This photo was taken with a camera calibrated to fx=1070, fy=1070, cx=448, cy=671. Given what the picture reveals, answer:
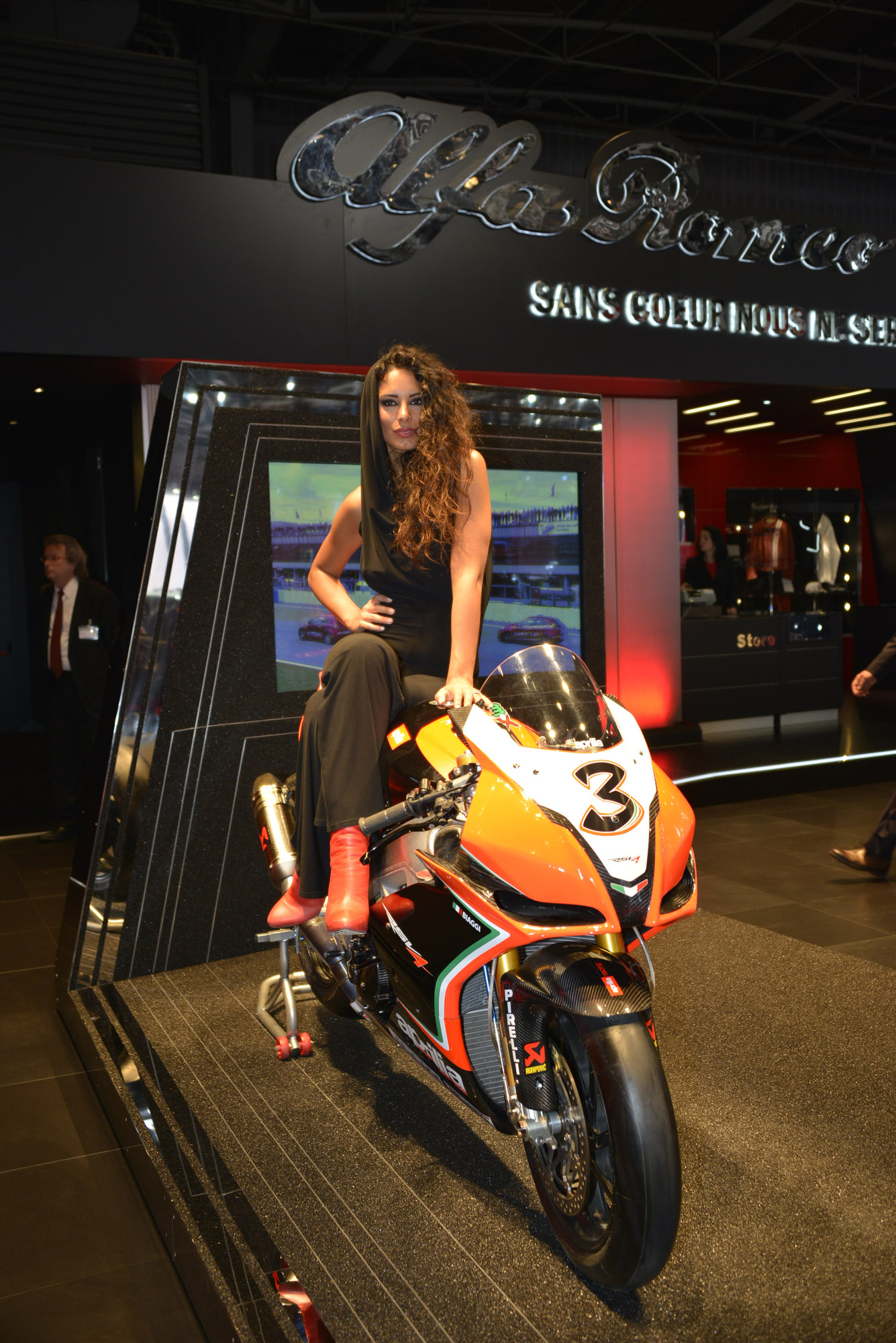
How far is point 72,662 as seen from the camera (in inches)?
230

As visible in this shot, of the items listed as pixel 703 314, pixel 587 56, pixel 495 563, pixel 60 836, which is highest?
pixel 587 56

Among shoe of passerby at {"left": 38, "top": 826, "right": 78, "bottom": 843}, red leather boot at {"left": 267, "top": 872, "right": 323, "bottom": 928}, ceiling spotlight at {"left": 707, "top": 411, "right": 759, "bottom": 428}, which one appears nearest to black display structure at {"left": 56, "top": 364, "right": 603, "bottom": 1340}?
red leather boot at {"left": 267, "top": 872, "right": 323, "bottom": 928}

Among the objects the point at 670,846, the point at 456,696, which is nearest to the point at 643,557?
the point at 456,696

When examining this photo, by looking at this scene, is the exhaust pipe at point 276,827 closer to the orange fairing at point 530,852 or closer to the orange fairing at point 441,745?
the orange fairing at point 441,745

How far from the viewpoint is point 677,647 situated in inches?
345

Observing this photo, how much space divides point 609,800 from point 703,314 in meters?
7.12

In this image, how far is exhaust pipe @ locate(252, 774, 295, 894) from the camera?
2777 mm

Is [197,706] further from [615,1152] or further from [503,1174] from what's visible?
[615,1152]

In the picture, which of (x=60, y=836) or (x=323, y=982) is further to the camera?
(x=60, y=836)

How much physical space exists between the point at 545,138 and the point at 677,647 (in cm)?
539

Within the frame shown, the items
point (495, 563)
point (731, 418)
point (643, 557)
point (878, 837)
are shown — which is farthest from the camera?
point (731, 418)

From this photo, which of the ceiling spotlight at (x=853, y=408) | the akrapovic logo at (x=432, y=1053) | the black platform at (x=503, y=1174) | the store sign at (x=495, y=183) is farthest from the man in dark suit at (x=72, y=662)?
the ceiling spotlight at (x=853, y=408)

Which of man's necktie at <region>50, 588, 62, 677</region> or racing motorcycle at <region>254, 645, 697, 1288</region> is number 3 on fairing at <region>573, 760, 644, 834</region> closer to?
racing motorcycle at <region>254, 645, 697, 1288</region>

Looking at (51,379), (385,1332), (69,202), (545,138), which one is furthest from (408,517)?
(545,138)
